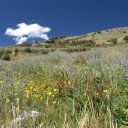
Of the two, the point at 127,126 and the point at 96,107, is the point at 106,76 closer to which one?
the point at 96,107

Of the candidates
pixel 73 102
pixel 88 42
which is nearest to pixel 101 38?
pixel 88 42

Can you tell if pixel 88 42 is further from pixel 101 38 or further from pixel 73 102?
pixel 73 102

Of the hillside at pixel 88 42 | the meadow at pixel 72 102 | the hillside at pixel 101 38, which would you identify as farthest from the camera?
the hillside at pixel 101 38

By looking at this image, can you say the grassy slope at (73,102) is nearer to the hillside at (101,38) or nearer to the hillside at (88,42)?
the hillside at (88,42)

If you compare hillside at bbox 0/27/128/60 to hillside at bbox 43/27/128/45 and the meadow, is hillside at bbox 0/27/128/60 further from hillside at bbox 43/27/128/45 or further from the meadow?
the meadow

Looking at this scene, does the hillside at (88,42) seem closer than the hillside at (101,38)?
Yes

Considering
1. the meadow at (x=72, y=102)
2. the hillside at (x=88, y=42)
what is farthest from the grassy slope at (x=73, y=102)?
the hillside at (x=88, y=42)

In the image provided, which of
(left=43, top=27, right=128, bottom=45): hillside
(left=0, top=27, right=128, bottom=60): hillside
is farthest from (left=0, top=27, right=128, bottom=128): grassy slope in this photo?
(left=43, top=27, right=128, bottom=45): hillside

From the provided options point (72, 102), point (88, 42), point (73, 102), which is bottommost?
point (72, 102)

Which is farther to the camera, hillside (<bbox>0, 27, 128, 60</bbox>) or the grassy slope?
hillside (<bbox>0, 27, 128, 60</bbox>)

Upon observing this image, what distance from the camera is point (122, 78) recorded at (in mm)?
7168

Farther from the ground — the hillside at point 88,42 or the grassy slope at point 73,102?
the hillside at point 88,42

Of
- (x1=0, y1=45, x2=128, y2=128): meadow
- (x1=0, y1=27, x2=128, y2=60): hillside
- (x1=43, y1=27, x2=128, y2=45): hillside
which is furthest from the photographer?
(x1=43, y1=27, x2=128, y2=45): hillside

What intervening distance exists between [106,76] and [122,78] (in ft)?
1.00
